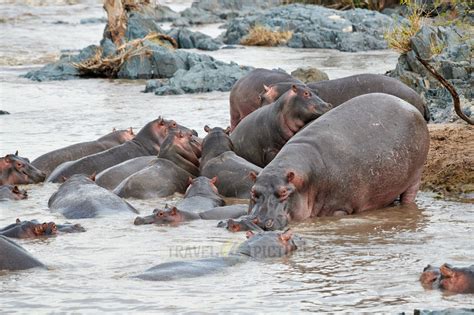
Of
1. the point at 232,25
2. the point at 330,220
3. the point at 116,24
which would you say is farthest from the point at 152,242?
the point at 232,25

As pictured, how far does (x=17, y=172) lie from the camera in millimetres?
10758

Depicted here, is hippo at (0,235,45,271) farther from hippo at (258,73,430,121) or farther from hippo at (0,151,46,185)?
hippo at (258,73,430,121)

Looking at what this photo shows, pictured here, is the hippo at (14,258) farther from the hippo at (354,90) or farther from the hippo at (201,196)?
the hippo at (354,90)

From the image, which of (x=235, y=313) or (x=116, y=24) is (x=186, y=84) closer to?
(x=116, y=24)

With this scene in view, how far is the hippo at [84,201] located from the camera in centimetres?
875

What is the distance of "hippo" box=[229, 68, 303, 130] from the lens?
40.7 feet

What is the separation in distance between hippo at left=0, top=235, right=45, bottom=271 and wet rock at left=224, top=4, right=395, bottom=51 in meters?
19.9

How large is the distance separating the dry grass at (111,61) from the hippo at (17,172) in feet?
36.0

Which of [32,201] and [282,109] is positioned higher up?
[282,109]

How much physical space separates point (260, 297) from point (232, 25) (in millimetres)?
24600

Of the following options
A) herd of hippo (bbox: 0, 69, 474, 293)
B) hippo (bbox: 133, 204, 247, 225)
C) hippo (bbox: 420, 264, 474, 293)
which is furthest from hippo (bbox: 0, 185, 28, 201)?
hippo (bbox: 420, 264, 474, 293)

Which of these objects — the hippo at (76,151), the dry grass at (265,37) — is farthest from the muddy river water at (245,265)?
the dry grass at (265,37)

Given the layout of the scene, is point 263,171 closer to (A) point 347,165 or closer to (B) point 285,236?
(A) point 347,165

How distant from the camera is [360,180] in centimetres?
854
